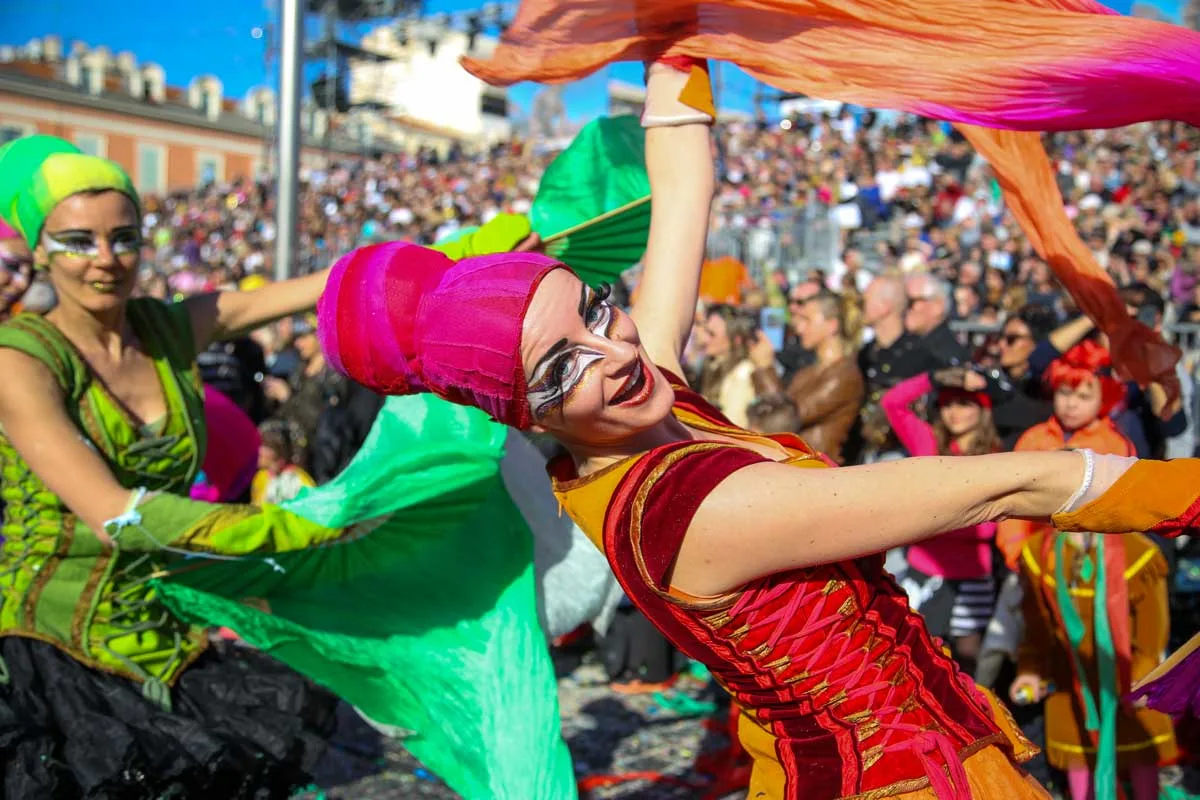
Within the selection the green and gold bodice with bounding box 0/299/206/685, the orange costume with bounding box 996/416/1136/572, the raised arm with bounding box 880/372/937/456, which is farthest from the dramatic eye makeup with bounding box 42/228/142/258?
the raised arm with bounding box 880/372/937/456

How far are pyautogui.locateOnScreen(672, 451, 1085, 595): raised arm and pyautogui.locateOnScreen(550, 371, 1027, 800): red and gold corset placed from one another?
0.05 metres

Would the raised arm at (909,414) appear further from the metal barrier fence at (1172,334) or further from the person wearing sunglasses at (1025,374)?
the metal barrier fence at (1172,334)

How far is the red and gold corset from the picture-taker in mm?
1626

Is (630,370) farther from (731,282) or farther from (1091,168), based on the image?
(1091,168)

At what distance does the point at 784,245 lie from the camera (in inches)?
552

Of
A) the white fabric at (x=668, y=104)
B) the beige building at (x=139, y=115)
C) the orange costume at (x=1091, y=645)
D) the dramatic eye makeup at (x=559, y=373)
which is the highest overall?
the beige building at (x=139, y=115)

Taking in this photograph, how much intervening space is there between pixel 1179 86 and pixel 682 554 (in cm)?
120

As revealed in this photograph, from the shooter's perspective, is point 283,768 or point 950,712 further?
point 283,768

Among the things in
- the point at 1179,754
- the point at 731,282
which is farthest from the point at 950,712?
the point at 731,282

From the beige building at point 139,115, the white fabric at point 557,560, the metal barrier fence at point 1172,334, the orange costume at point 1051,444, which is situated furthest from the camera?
the beige building at point 139,115

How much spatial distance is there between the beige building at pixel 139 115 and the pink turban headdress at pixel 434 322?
41.4 metres

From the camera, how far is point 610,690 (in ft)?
18.9

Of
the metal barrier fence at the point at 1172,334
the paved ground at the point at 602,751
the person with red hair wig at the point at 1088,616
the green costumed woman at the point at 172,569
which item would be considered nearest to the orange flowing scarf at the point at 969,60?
the green costumed woman at the point at 172,569

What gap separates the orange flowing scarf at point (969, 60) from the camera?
1.99m
